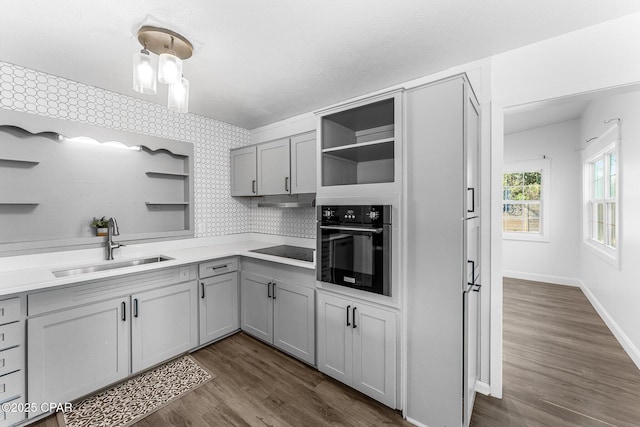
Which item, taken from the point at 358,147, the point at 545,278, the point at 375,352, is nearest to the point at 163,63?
the point at 358,147

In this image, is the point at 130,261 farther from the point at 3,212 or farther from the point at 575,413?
the point at 575,413

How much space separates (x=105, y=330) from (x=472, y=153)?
301 cm

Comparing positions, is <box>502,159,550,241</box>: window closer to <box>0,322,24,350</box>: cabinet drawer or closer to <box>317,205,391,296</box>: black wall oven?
<box>317,205,391,296</box>: black wall oven

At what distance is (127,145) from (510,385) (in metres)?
4.06

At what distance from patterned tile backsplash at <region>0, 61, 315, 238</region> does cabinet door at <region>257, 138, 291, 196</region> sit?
44cm

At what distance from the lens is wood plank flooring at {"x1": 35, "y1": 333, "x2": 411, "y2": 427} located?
184 cm

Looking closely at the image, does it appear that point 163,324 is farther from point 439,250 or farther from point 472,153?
point 472,153

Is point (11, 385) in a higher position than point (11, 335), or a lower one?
lower

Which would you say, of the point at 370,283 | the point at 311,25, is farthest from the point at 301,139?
the point at 370,283

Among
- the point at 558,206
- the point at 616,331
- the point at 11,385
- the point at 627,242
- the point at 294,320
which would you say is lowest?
the point at 616,331

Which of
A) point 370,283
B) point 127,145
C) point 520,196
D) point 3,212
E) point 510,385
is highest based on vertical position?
point 127,145

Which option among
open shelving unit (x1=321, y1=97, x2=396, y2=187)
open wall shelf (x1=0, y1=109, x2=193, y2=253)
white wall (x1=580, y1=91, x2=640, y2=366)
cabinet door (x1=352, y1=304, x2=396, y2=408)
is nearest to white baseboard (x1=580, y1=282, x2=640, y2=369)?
white wall (x1=580, y1=91, x2=640, y2=366)

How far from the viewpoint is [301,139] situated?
2.82 meters

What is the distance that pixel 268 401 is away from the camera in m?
2.03
